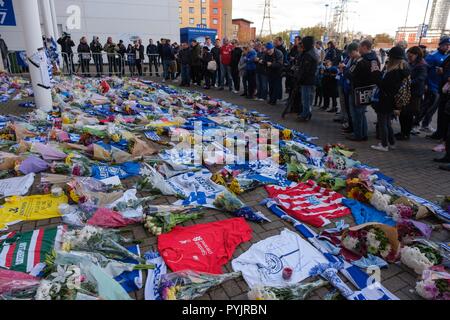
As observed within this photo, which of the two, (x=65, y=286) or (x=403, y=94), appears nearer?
(x=65, y=286)

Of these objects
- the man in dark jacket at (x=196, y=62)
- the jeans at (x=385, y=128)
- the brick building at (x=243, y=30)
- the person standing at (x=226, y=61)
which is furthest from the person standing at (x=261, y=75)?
the brick building at (x=243, y=30)

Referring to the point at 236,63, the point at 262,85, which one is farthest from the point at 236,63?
the point at 262,85

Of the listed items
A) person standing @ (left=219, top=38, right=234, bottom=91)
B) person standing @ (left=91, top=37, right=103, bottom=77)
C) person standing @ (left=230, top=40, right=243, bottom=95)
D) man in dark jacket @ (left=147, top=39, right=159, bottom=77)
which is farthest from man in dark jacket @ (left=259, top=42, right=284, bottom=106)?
person standing @ (left=91, top=37, right=103, bottom=77)

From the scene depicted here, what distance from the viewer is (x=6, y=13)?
16.3 metres

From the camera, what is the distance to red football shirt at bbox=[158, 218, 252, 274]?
310cm

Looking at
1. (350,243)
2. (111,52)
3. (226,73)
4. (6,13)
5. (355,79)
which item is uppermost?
(6,13)

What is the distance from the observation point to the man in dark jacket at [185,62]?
46.5 ft

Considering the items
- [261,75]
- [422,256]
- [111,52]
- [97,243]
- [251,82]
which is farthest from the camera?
[111,52]

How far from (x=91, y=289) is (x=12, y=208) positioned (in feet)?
7.15

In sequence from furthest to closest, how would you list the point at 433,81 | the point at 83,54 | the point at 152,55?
the point at 152,55 < the point at 83,54 < the point at 433,81

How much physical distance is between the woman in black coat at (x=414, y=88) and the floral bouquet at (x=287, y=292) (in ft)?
18.1

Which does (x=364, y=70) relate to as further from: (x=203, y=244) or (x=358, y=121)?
(x=203, y=244)

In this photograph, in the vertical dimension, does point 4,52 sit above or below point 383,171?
above

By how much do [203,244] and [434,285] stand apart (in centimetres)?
214
